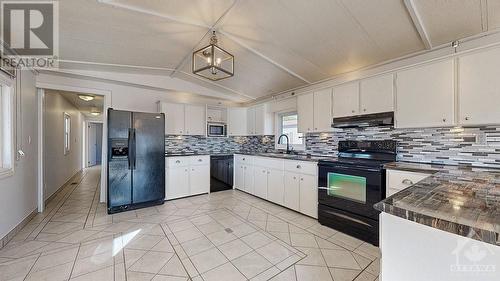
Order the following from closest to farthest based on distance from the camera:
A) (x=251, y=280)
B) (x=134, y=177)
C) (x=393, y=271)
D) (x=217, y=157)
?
(x=393, y=271) → (x=251, y=280) → (x=134, y=177) → (x=217, y=157)

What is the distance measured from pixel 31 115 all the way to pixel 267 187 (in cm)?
396

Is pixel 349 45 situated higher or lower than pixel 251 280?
higher

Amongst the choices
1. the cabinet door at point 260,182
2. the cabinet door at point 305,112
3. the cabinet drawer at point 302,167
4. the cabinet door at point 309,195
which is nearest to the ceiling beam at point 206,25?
the cabinet door at point 305,112

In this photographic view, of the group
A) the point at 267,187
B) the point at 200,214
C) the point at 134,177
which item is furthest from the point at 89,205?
the point at 267,187

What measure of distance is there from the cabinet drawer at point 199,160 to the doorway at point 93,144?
755 cm

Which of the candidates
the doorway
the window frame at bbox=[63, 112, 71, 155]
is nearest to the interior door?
the window frame at bbox=[63, 112, 71, 155]

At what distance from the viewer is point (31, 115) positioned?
316cm

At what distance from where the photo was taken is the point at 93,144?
9.86 m

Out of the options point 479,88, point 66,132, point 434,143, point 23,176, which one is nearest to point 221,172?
point 23,176

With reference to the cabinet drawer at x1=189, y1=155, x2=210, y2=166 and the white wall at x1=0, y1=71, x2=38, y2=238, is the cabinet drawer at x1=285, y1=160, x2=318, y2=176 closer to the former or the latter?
the cabinet drawer at x1=189, y1=155, x2=210, y2=166

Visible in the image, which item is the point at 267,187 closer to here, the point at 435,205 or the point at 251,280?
the point at 251,280

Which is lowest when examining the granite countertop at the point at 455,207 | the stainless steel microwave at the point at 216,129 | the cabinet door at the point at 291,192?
the cabinet door at the point at 291,192

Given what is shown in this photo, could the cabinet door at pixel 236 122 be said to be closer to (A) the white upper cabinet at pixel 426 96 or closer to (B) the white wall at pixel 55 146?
(A) the white upper cabinet at pixel 426 96

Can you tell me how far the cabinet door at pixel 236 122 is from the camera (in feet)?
17.1
